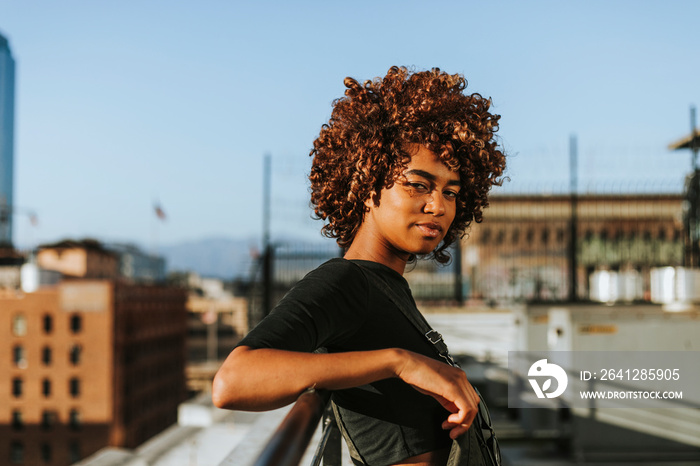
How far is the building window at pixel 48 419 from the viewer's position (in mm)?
65188

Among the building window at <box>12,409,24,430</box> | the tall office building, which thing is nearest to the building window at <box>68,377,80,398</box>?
the building window at <box>12,409,24,430</box>

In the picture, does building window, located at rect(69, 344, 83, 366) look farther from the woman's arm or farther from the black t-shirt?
the woman's arm

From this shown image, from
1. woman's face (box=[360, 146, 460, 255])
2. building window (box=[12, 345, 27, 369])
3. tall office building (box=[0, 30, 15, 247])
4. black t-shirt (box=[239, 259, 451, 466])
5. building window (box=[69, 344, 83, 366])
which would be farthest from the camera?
tall office building (box=[0, 30, 15, 247])

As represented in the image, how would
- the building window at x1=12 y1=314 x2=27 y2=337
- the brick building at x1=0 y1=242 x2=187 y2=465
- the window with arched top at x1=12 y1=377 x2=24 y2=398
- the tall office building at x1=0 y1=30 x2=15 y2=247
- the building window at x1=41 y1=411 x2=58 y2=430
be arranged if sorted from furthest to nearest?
the tall office building at x1=0 y1=30 x2=15 y2=247, the window with arched top at x1=12 y1=377 x2=24 y2=398, the building window at x1=41 y1=411 x2=58 y2=430, the building window at x1=12 y1=314 x2=27 y2=337, the brick building at x1=0 y1=242 x2=187 y2=465

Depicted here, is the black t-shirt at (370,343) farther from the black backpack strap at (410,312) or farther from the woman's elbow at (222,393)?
the woman's elbow at (222,393)

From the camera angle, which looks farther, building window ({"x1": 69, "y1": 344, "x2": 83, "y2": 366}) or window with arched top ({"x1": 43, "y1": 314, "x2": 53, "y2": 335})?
window with arched top ({"x1": 43, "y1": 314, "x2": 53, "y2": 335})

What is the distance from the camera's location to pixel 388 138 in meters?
1.47

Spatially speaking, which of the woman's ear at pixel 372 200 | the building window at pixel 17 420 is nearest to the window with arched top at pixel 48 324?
the building window at pixel 17 420

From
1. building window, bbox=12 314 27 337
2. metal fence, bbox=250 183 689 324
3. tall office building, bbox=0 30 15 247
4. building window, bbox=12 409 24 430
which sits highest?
tall office building, bbox=0 30 15 247

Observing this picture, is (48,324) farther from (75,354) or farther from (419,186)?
(419,186)

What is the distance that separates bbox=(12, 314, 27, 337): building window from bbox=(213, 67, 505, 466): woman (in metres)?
71.9

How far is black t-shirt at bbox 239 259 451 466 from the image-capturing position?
3.57 ft

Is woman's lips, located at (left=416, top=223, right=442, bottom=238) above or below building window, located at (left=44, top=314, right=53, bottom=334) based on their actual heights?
above

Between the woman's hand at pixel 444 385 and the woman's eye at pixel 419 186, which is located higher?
the woman's eye at pixel 419 186
